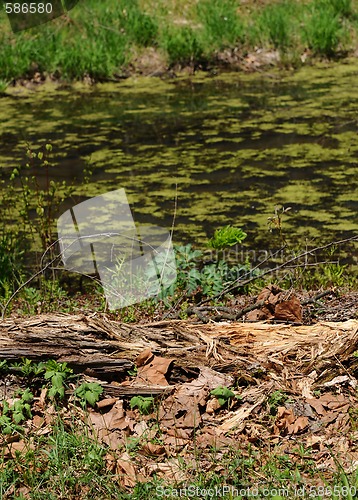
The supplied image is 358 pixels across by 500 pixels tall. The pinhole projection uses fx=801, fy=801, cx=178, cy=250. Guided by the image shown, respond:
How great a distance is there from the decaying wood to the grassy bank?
686 cm

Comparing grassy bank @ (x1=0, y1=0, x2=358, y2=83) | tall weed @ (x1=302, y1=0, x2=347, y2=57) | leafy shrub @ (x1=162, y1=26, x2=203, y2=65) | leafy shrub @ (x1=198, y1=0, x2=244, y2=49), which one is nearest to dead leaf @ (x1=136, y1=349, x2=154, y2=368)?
grassy bank @ (x1=0, y1=0, x2=358, y2=83)

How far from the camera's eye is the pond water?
546 cm

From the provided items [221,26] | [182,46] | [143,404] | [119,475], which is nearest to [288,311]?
[143,404]

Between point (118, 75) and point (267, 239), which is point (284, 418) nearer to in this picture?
point (267, 239)

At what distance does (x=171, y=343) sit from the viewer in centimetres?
298

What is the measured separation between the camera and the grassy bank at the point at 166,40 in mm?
9719

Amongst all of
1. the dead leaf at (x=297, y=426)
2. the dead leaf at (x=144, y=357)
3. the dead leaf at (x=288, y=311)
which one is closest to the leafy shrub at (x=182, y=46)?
the dead leaf at (x=288, y=311)

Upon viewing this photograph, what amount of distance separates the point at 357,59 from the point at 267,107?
7.95 ft

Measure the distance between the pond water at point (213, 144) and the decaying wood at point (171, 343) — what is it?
69.8 inches

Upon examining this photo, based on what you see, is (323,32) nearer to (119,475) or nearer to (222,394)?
(222,394)

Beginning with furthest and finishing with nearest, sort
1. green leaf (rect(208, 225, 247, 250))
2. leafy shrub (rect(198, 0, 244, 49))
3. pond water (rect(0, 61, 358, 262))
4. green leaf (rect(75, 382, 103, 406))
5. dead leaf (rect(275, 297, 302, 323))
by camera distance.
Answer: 1. leafy shrub (rect(198, 0, 244, 49))
2. pond water (rect(0, 61, 358, 262))
3. green leaf (rect(208, 225, 247, 250))
4. dead leaf (rect(275, 297, 302, 323))
5. green leaf (rect(75, 382, 103, 406))

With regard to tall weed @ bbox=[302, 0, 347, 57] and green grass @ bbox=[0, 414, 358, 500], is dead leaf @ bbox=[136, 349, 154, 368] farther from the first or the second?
tall weed @ bbox=[302, 0, 347, 57]

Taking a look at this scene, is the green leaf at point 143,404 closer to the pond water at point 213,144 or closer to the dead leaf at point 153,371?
the dead leaf at point 153,371

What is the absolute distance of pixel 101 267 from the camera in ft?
15.4
